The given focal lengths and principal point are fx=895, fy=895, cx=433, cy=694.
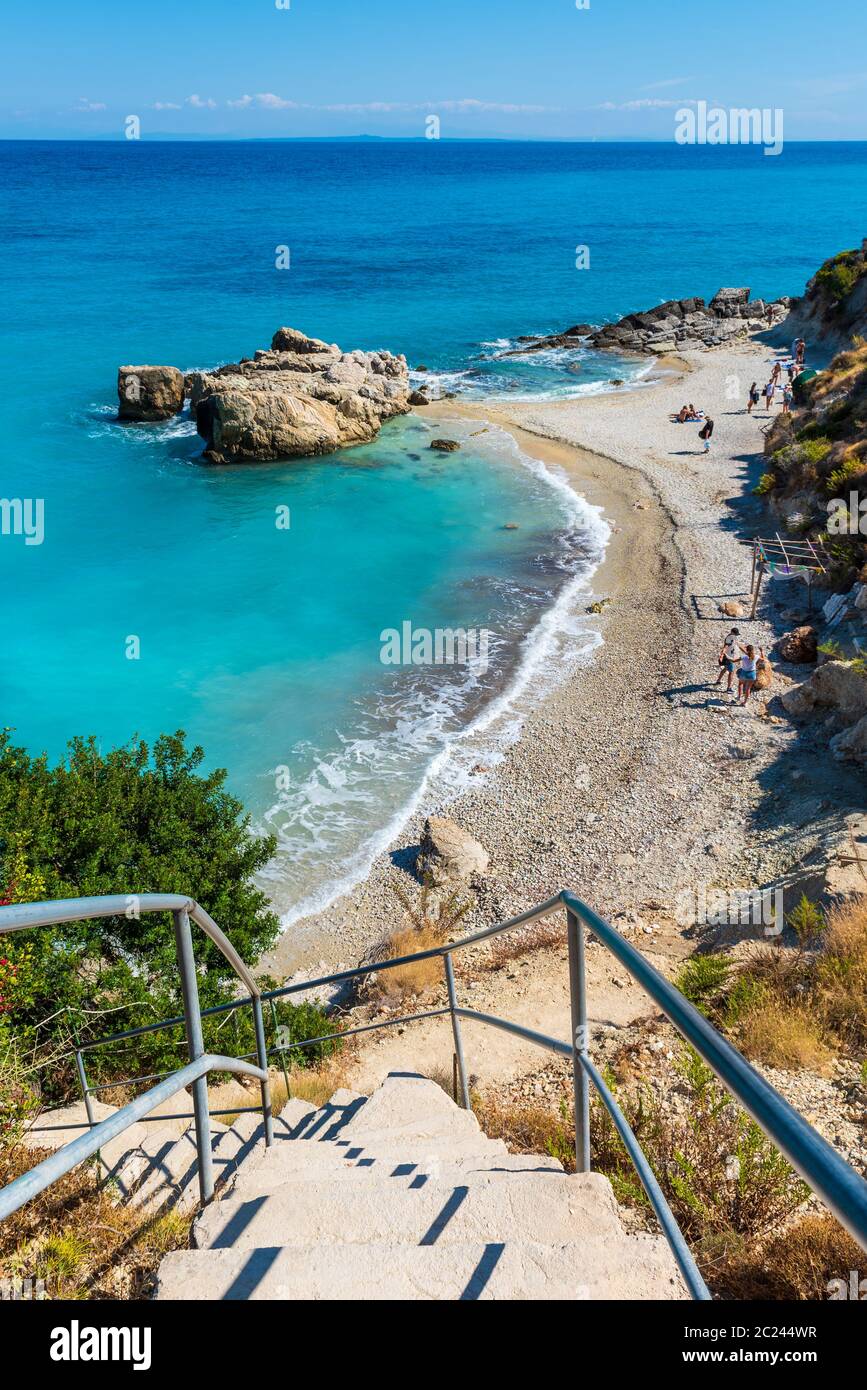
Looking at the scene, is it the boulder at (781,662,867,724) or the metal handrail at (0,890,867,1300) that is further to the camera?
the boulder at (781,662,867,724)

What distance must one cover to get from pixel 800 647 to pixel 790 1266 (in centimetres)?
1846

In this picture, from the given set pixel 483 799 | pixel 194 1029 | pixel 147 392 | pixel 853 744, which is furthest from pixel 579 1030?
pixel 147 392

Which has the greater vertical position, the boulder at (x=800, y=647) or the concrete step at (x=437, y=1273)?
the concrete step at (x=437, y=1273)

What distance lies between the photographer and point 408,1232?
346 centimetres

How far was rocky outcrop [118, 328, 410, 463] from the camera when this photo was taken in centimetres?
3809

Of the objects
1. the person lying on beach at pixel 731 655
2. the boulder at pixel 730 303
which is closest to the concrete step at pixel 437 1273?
the person lying on beach at pixel 731 655

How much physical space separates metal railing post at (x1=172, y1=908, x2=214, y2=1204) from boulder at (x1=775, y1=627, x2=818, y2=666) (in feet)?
63.4

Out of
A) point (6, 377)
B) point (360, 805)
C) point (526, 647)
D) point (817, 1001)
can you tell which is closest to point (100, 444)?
point (6, 377)

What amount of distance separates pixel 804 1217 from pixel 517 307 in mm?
69041

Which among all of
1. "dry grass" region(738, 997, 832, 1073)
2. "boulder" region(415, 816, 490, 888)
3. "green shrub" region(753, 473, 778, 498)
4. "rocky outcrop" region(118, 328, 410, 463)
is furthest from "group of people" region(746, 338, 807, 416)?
"dry grass" region(738, 997, 832, 1073)

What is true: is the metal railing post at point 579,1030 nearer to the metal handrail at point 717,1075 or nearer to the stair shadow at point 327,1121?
the metal handrail at point 717,1075

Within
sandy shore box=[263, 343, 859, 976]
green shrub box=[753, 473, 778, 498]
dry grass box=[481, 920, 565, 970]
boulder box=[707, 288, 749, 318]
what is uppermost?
boulder box=[707, 288, 749, 318]

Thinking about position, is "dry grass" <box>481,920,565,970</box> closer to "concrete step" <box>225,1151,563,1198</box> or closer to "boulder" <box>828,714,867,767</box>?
"boulder" <box>828,714,867,767</box>

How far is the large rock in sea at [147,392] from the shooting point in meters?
42.5
